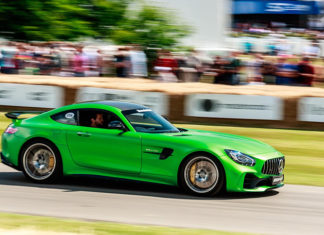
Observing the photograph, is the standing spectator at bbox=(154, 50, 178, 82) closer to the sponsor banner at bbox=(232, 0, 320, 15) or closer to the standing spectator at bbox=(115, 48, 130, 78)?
the standing spectator at bbox=(115, 48, 130, 78)

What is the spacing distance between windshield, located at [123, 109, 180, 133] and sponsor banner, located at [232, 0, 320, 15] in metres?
39.0

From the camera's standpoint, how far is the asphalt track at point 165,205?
650cm

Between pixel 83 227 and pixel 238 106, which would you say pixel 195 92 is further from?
pixel 83 227

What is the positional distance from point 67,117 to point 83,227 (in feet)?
9.85

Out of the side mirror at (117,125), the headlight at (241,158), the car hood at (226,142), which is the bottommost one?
the headlight at (241,158)

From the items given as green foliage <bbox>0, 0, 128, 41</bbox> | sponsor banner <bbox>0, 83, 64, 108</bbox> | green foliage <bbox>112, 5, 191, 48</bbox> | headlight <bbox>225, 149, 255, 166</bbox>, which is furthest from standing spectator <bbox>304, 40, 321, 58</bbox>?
headlight <bbox>225, 149, 255, 166</bbox>

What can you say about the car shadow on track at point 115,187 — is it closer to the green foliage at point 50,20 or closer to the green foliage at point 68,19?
the green foliage at point 68,19

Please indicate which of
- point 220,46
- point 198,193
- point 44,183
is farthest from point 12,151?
point 220,46

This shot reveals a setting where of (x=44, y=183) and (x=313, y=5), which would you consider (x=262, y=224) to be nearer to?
(x=44, y=183)

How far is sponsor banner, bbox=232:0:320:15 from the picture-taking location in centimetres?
4622

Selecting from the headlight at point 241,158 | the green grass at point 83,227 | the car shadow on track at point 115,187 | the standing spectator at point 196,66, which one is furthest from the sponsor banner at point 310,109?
the green grass at point 83,227

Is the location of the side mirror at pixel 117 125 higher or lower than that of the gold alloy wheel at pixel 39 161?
higher

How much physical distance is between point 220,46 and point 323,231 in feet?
69.7

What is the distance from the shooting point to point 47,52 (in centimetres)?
2053
